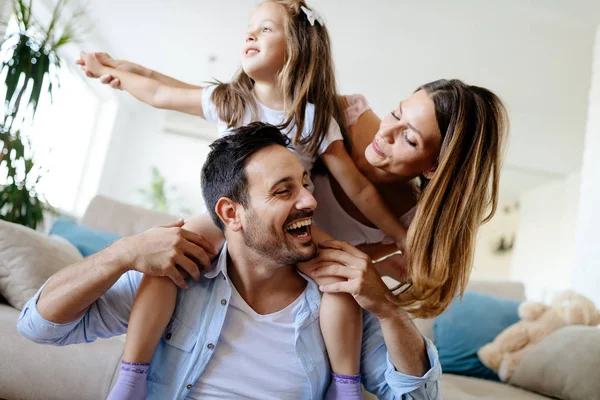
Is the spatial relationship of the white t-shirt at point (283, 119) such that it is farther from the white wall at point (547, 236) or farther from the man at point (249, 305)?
the white wall at point (547, 236)

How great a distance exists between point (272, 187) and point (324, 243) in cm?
21

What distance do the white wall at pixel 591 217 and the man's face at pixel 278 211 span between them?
2707mm

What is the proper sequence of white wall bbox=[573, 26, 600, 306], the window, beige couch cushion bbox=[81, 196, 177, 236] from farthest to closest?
1. the window
2. white wall bbox=[573, 26, 600, 306]
3. beige couch cushion bbox=[81, 196, 177, 236]

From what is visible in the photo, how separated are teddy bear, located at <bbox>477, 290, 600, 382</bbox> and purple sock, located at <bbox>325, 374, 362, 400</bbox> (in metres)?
1.35

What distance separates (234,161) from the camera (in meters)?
1.50

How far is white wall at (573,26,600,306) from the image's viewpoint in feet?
11.8

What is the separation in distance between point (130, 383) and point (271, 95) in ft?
2.90

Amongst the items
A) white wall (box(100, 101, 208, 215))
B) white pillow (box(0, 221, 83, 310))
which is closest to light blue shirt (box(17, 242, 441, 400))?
white pillow (box(0, 221, 83, 310))

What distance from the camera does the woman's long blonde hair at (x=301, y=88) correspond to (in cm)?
165

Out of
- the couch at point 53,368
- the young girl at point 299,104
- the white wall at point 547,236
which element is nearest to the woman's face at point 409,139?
the young girl at point 299,104

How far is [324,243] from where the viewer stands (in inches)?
60.2

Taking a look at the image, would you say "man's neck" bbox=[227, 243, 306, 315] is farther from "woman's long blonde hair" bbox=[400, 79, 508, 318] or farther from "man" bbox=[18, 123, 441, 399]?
"woman's long blonde hair" bbox=[400, 79, 508, 318]

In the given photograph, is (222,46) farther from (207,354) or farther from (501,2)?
(207,354)

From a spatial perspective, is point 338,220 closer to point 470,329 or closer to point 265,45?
point 265,45
